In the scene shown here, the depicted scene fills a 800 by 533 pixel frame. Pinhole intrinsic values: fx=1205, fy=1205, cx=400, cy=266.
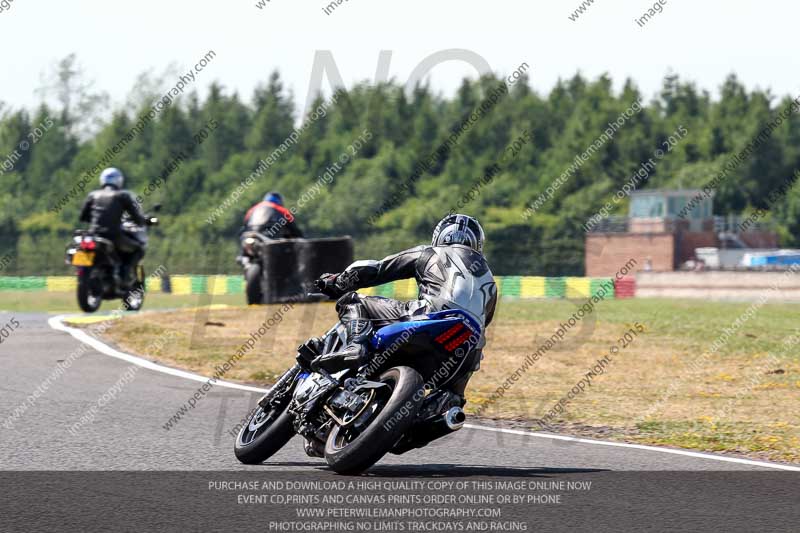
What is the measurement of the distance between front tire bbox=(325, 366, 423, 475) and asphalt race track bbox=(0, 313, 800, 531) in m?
0.19

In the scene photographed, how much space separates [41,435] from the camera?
27.3ft

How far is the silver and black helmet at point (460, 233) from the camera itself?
7.47 m

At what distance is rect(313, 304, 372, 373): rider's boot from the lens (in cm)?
698

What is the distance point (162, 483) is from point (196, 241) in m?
73.7

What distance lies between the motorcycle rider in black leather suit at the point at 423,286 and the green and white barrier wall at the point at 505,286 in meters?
29.5

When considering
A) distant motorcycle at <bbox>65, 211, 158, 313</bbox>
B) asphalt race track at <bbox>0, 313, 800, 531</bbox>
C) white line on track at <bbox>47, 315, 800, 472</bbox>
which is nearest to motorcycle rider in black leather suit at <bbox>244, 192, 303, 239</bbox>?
distant motorcycle at <bbox>65, 211, 158, 313</bbox>

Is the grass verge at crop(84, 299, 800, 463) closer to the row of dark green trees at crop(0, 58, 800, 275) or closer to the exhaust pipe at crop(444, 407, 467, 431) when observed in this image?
the exhaust pipe at crop(444, 407, 467, 431)

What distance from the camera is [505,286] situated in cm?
4172

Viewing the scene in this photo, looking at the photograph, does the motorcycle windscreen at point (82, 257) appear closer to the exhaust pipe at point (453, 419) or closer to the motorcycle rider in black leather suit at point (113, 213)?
the motorcycle rider in black leather suit at point (113, 213)

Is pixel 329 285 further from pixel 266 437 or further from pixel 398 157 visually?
pixel 398 157

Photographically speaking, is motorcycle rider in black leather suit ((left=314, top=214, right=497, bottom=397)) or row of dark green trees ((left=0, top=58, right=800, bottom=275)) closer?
motorcycle rider in black leather suit ((left=314, top=214, right=497, bottom=397))

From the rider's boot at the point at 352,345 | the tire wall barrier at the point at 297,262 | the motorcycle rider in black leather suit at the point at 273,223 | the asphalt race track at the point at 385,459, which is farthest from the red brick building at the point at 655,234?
the rider's boot at the point at 352,345

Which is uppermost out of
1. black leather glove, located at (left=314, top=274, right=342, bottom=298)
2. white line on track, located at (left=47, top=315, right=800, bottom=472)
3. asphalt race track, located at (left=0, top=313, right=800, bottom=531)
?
black leather glove, located at (left=314, top=274, right=342, bottom=298)

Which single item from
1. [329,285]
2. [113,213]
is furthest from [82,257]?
[329,285]
